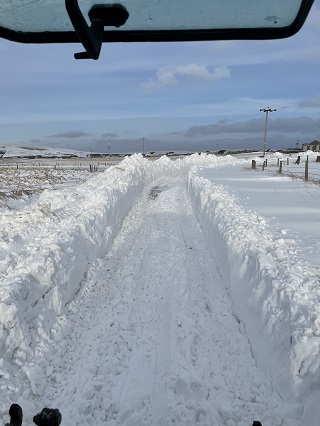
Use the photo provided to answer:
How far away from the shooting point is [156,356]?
15.1ft

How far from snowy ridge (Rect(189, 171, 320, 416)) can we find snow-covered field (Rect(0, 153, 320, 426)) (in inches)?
0.8

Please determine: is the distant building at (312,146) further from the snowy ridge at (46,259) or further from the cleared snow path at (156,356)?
the cleared snow path at (156,356)

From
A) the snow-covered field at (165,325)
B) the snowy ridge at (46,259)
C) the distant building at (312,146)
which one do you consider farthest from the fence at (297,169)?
the distant building at (312,146)

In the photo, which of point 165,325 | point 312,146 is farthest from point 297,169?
point 312,146

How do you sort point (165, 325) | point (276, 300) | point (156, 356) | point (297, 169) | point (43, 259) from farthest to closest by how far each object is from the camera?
point (297, 169) → point (43, 259) → point (165, 325) → point (276, 300) → point (156, 356)

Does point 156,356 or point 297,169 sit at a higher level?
point 156,356

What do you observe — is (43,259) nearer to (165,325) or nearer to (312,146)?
(165,325)

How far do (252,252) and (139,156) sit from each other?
948 inches

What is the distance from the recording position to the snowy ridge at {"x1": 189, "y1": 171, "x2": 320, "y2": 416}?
3.87 m

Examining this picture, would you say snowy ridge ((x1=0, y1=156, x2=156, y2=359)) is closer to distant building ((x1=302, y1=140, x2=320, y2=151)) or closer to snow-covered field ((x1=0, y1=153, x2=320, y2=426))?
snow-covered field ((x1=0, y1=153, x2=320, y2=426))

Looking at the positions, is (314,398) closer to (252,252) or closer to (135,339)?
(135,339)

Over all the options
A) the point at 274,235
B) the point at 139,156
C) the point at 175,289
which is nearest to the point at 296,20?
the point at 175,289

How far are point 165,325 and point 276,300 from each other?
162cm

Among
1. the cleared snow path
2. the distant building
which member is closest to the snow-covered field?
the cleared snow path
